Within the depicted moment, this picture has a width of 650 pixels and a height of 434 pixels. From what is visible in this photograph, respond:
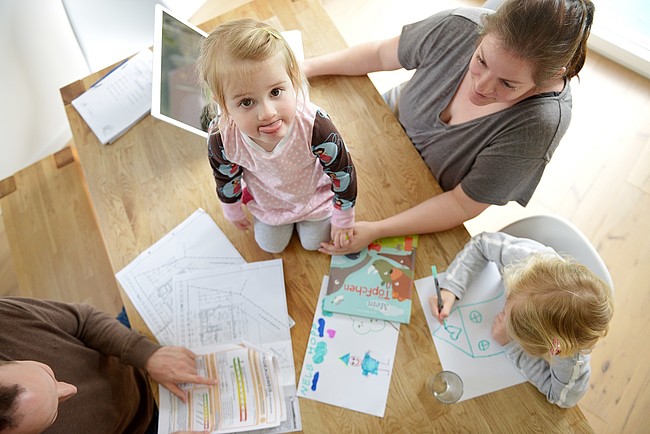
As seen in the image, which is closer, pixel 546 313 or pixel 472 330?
pixel 546 313

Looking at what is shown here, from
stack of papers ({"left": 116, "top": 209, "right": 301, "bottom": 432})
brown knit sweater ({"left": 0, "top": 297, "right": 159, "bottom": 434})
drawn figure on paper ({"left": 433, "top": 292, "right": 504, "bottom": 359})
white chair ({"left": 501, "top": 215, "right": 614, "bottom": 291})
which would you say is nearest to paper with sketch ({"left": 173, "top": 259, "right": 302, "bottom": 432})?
stack of papers ({"left": 116, "top": 209, "right": 301, "bottom": 432})

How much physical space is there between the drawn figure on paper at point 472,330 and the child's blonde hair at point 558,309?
12 centimetres

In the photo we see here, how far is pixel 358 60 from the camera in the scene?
138cm

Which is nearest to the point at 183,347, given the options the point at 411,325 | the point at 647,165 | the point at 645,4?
the point at 411,325

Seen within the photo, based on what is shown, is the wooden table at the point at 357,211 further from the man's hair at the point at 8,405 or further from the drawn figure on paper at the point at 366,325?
the man's hair at the point at 8,405

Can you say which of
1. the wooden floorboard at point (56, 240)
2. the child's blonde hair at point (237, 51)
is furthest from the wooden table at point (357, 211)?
the child's blonde hair at point (237, 51)

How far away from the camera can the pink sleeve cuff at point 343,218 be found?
3.82ft

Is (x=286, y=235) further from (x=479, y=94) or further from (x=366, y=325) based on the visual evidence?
(x=479, y=94)

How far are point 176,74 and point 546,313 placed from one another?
105 cm

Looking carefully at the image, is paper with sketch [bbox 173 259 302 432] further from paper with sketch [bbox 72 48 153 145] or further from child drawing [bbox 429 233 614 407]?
paper with sketch [bbox 72 48 153 145]

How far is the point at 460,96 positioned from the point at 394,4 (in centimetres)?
159

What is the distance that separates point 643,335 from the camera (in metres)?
1.82

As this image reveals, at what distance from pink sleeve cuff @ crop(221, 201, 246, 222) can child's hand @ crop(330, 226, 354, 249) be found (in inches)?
9.7

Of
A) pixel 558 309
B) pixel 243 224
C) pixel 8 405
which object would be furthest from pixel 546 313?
pixel 8 405
